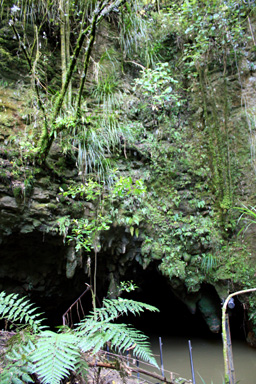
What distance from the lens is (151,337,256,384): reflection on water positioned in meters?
3.29

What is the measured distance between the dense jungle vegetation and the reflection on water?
534mm

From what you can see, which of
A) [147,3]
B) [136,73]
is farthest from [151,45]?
[147,3]

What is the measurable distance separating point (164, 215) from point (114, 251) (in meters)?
0.94

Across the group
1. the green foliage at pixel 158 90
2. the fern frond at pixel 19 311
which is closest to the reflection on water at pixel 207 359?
the fern frond at pixel 19 311

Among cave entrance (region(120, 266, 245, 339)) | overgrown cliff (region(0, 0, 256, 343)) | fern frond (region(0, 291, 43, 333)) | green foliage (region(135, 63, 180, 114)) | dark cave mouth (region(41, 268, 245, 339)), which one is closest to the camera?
fern frond (region(0, 291, 43, 333))

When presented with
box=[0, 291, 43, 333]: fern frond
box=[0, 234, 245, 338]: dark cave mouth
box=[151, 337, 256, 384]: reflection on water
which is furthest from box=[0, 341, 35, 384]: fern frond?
box=[151, 337, 256, 384]: reflection on water

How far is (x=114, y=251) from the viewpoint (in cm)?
375

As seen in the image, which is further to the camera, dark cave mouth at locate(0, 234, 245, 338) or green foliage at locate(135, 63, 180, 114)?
green foliage at locate(135, 63, 180, 114)

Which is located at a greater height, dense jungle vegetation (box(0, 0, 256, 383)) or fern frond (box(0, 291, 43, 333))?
dense jungle vegetation (box(0, 0, 256, 383))

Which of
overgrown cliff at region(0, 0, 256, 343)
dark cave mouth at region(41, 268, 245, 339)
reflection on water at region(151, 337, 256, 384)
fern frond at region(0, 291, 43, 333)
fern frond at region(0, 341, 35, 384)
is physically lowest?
reflection on water at region(151, 337, 256, 384)

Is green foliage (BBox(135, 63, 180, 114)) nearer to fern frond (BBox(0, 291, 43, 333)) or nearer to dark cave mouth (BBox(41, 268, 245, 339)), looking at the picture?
dark cave mouth (BBox(41, 268, 245, 339))

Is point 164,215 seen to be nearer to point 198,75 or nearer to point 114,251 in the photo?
point 114,251

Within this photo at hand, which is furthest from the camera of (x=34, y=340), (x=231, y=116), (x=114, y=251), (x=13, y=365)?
(x=231, y=116)

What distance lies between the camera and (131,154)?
13.6 ft
